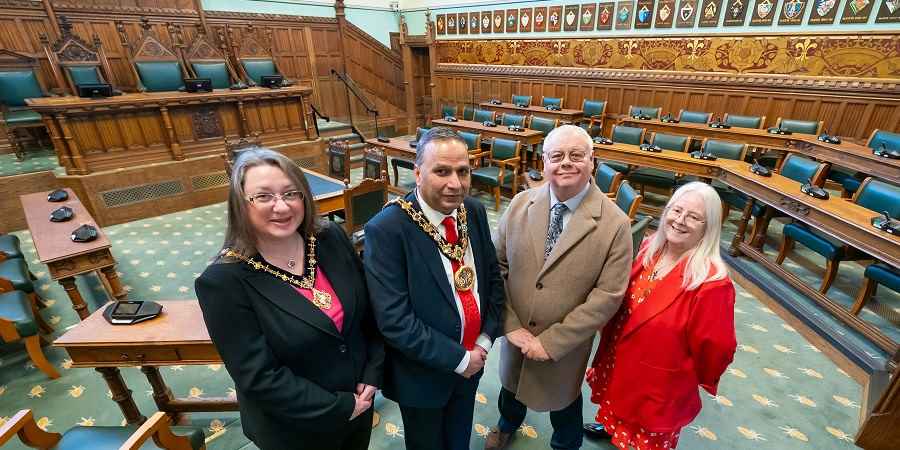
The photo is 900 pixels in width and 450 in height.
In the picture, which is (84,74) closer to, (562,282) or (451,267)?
(451,267)

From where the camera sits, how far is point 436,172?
122 centimetres

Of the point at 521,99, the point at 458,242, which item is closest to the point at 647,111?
the point at 521,99

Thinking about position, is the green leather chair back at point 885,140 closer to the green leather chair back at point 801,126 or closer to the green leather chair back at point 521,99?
the green leather chair back at point 801,126

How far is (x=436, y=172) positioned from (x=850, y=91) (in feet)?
27.4

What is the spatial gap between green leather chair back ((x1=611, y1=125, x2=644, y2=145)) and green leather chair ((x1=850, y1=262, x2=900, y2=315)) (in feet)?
10.7

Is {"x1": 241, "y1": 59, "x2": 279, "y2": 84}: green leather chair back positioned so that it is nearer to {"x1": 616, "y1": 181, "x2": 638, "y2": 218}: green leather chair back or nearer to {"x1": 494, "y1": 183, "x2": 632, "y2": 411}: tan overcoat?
{"x1": 616, "y1": 181, "x2": 638, "y2": 218}: green leather chair back

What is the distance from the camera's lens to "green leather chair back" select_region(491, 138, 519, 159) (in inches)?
229

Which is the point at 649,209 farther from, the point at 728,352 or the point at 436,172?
the point at 436,172

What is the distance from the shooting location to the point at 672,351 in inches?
57.2

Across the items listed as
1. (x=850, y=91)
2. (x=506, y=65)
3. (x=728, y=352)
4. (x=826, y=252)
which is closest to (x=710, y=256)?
(x=728, y=352)

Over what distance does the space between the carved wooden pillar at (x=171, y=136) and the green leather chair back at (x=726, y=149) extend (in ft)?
25.3

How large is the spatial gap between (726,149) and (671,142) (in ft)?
2.21

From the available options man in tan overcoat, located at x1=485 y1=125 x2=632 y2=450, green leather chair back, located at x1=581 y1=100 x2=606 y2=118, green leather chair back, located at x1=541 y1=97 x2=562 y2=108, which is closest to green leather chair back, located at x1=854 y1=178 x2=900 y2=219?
man in tan overcoat, located at x1=485 y1=125 x2=632 y2=450

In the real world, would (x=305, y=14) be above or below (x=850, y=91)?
above
